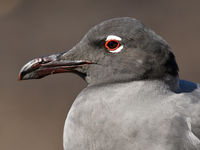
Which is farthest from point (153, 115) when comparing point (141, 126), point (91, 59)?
point (91, 59)

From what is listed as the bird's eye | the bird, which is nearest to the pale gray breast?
the bird

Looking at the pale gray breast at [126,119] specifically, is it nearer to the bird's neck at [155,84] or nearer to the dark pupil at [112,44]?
the bird's neck at [155,84]

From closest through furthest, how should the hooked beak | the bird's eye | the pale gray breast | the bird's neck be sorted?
1. the pale gray breast
2. the bird's neck
3. the bird's eye
4. the hooked beak

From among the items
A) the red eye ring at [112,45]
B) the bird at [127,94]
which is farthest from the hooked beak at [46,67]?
the red eye ring at [112,45]

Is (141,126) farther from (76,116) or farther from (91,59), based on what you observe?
(91,59)

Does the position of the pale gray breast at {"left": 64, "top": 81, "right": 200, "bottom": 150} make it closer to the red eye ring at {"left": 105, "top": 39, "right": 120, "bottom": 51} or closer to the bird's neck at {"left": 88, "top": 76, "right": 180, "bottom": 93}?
the bird's neck at {"left": 88, "top": 76, "right": 180, "bottom": 93}

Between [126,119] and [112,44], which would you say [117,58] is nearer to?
[112,44]

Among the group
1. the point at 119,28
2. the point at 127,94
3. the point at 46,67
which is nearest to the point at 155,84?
the point at 127,94

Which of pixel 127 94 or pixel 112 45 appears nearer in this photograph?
pixel 127 94
